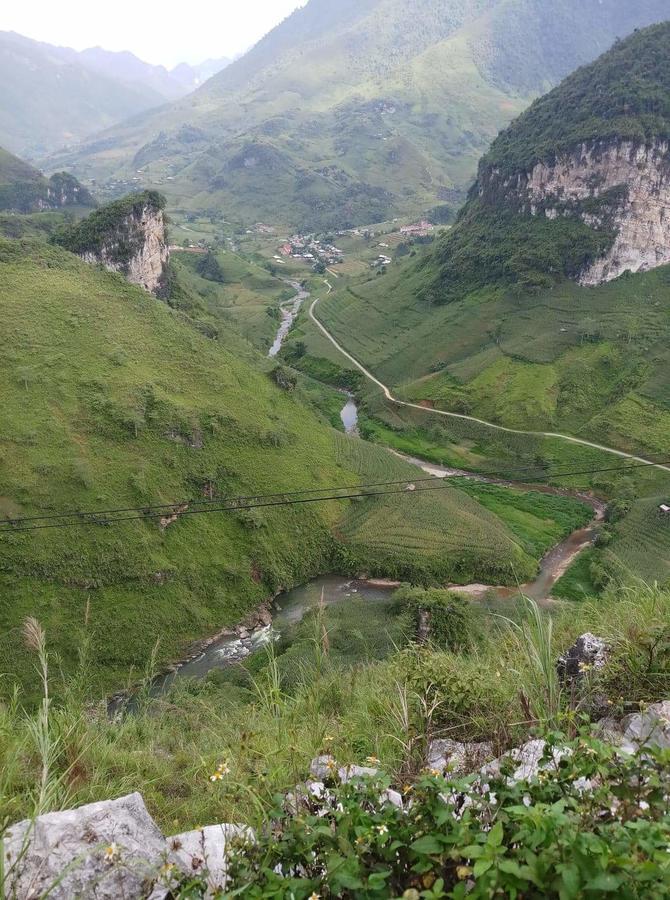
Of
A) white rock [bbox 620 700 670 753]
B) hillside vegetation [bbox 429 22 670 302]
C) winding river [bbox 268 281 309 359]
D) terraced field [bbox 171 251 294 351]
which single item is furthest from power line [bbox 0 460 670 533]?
winding river [bbox 268 281 309 359]

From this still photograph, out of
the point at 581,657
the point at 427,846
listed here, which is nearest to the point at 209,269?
the point at 581,657

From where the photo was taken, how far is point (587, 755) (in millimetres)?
3387

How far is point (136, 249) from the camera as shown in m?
58.0

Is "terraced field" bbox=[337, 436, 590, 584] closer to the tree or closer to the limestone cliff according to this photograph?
the limestone cliff

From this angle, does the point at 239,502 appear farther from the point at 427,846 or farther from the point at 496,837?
the point at 496,837

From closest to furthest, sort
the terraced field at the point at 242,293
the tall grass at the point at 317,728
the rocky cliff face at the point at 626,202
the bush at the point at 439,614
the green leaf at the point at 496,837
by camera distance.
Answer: the green leaf at the point at 496,837 < the tall grass at the point at 317,728 < the bush at the point at 439,614 < the rocky cliff face at the point at 626,202 < the terraced field at the point at 242,293

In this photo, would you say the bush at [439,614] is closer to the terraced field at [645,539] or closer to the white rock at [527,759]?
the terraced field at [645,539]

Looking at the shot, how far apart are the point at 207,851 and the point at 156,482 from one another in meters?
35.2

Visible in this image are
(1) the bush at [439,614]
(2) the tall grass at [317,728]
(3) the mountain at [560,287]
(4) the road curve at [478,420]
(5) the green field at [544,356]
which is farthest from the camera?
(3) the mountain at [560,287]

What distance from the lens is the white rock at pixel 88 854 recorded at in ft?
10.5

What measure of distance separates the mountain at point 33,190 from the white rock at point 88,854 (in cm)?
15227

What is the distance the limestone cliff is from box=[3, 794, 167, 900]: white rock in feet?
193

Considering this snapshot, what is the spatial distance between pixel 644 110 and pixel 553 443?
1970 inches

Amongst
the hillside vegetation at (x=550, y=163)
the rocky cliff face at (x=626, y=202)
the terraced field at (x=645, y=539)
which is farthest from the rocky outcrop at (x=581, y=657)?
the rocky cliff face at (x=626, y=202)
